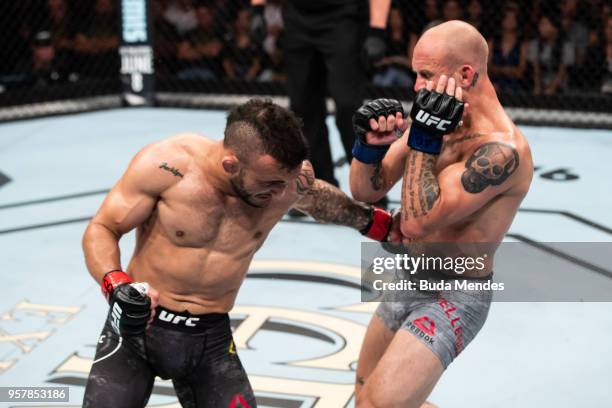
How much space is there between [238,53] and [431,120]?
6100mm

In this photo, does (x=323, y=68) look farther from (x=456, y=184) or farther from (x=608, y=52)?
(x=608, y=52)

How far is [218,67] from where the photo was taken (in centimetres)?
844

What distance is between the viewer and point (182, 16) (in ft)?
27.7

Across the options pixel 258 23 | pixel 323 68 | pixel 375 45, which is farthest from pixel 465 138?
pixel 258 23

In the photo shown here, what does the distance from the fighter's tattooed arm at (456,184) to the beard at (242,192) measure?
43 centimetres

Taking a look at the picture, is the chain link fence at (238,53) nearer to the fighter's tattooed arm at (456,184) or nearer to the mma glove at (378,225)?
the mma glove at (378,225)

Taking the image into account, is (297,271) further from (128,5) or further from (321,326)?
(128,5)

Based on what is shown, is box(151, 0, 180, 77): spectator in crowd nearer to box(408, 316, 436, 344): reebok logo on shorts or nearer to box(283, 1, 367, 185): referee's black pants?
box(283, 1, 367, 185): referee's black pants

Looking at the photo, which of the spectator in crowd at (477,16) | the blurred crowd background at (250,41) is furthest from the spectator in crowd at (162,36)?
the spectator in crowd at (477,16)

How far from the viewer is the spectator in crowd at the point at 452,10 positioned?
756 centimetres

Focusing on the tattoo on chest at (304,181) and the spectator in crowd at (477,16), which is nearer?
the tattoo on chest at (304,181)

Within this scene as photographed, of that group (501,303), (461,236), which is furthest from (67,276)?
(461,236)

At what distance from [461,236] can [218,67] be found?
20.0 feet

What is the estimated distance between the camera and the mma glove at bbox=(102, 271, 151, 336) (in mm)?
2180
